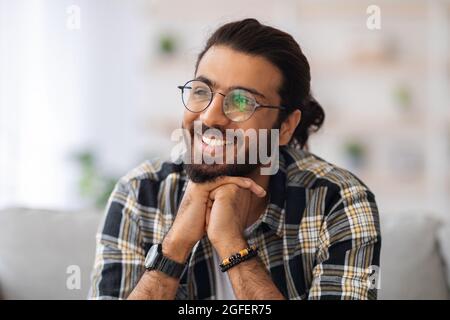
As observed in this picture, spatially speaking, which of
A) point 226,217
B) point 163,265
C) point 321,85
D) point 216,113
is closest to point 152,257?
point 163,265

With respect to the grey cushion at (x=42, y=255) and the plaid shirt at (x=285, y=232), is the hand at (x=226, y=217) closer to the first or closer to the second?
the plaid shirt at (x=285, y=232)

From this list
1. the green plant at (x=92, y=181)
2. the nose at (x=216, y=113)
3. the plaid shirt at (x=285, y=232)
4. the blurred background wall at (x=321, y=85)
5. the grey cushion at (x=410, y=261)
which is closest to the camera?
the nose at (x=216, y=113)

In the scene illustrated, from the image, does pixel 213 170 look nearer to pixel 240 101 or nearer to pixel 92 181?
pixel 240 101

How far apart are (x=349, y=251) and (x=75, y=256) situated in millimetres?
620

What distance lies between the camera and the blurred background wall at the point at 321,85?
3488 mm

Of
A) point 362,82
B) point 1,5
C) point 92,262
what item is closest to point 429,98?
point 362,82

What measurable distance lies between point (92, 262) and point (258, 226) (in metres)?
0.41

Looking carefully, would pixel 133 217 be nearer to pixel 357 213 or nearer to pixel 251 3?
pixel 357 213

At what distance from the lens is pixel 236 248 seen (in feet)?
3.49

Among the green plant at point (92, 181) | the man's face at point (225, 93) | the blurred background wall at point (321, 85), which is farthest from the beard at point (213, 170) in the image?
the blurred background wall at point (321, 85)

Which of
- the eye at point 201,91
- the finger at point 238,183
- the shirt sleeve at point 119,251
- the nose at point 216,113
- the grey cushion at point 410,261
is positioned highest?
the eye at point 201,91

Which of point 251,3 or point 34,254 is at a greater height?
point 251,3

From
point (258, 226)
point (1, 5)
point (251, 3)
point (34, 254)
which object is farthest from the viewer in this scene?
point (251, 3)

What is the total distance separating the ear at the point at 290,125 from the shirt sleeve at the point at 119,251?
296 millimetres
